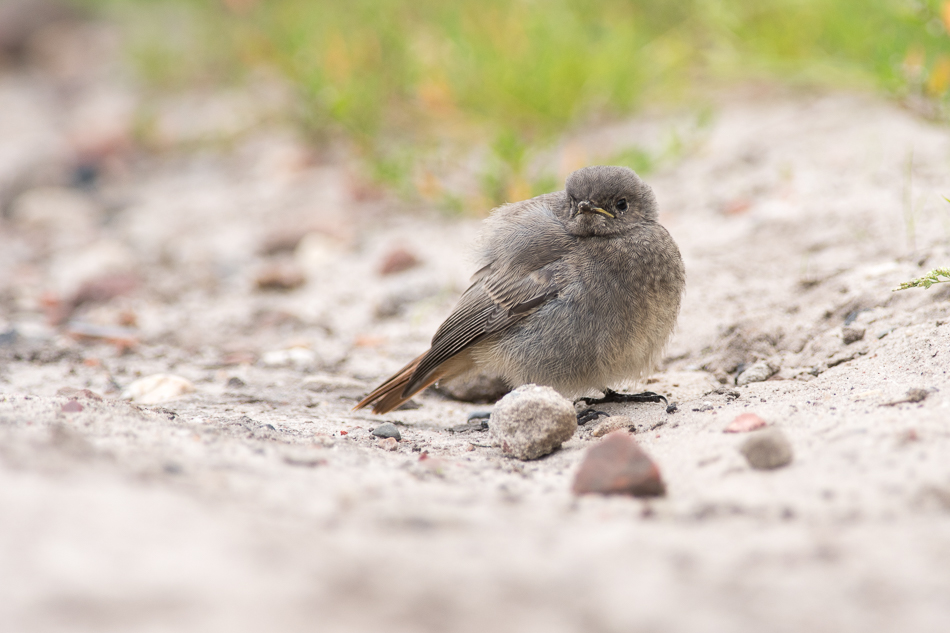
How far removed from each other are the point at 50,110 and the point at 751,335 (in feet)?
35.2

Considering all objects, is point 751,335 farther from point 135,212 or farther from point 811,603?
point 135,212

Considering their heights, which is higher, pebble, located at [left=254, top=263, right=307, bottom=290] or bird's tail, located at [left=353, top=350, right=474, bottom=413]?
pebble, located at [left=254, top=263, right=307, bottom=290]

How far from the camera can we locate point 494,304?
4242 mm

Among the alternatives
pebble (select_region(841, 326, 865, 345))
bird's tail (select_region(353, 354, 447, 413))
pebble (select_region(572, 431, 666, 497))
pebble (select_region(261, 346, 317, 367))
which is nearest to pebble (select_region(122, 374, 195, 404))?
pebble (select_region(261, 346, 317, 367))

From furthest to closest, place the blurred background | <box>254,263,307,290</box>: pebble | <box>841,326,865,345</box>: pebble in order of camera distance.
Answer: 1. the blurred background
2. <box>254,263,307,290</box>: pebble
3. <box>841,326,865,345</box>: pebble

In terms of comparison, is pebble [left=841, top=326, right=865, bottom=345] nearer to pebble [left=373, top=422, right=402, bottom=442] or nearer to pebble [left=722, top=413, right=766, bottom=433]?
pebble [left=722, top=413, right=766, bottom=433]

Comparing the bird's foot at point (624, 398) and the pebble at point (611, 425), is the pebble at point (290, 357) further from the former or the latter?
the pebble at point (611, 425)

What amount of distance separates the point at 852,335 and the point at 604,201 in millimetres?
1295

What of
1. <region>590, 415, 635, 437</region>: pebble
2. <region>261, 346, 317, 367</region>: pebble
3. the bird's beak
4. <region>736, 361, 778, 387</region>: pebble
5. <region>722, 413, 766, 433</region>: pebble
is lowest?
<region>722, 413, 766, 433</region>: pebble

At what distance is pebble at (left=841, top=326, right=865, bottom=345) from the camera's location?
3914 mm

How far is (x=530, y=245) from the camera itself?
420 cm

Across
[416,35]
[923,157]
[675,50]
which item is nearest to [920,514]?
[923,157]

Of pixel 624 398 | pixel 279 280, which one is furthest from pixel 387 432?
pixel 279 280

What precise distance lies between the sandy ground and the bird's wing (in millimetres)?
366
